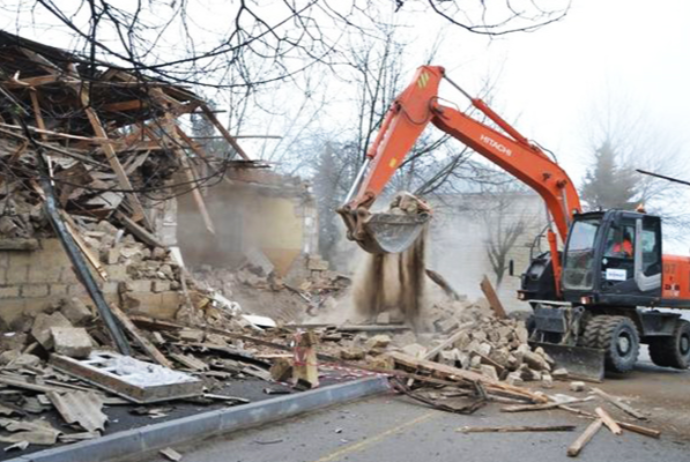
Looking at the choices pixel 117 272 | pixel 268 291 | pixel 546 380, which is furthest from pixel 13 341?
pixel 268 291

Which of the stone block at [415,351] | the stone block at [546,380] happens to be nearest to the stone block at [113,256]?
the stone block at [415,351]

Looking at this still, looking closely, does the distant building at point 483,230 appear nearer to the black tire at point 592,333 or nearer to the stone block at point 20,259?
the black tire at point 592,333

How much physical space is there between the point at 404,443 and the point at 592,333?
623 centimetres

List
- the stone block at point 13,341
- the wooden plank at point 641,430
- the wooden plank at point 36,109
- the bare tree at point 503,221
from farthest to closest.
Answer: the bare tree at point 503,221 < the wooden plank at point 36,109 < the stone block at point 13,341 < the wooden plank at point 641,430

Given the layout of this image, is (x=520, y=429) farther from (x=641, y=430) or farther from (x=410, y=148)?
(x=410, y=148)

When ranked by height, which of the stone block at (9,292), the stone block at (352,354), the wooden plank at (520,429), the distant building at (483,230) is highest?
the distant building at (483,230)

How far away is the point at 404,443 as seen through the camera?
684 centimetres

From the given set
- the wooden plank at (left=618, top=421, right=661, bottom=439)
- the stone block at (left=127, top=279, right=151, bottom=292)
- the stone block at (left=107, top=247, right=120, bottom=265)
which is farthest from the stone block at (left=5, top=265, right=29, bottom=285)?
the wooden plank at (left=618, top=421, right=661, bottom=439)

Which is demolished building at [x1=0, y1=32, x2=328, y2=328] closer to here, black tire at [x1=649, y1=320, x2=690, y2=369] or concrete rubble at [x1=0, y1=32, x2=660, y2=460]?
concrete rubble at [x1=0, y1=32, x2=660, y2=460]

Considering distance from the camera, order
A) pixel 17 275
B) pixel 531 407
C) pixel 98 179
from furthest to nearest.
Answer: pixel 98 179 < pixel 17 275 < pixel 531 407

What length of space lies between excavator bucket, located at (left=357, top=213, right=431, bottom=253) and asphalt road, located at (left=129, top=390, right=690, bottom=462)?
3692mm

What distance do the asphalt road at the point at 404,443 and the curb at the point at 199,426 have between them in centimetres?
13

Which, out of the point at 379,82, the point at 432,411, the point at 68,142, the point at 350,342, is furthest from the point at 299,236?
the point at 432,411

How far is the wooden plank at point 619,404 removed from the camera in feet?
28.3
